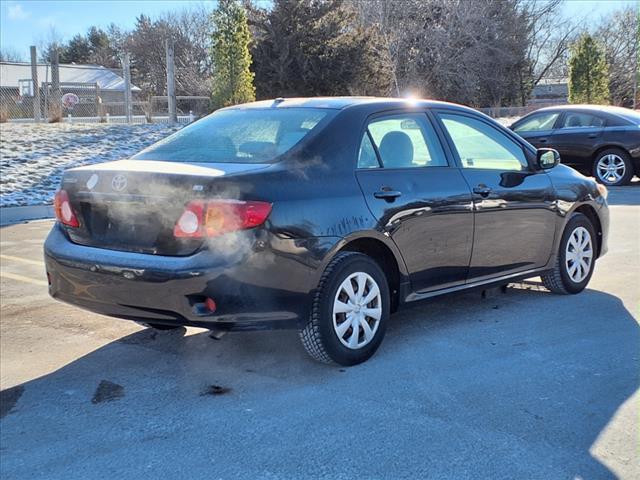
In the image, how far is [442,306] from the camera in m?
5.70

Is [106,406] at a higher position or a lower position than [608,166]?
lower

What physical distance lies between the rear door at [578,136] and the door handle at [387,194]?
9.83m

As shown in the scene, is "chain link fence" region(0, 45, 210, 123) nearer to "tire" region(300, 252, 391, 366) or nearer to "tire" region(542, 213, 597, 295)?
"tire" region(542, 213, 597, 295)

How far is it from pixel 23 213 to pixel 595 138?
33.0 feet

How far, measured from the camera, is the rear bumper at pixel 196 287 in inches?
146

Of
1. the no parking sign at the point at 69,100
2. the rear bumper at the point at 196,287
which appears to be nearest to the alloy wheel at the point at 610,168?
the rear bumper at the point at 196,287

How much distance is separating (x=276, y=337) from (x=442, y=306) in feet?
4.96

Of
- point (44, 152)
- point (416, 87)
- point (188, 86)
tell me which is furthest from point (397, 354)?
point (188, 86)

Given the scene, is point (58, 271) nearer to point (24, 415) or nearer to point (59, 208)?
point (59, 208)

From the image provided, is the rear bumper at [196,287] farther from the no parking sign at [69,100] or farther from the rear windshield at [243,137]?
the no parking sign at [69,100]

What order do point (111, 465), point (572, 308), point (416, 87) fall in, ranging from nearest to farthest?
point (111, 465) → point (572, 308) → point (416, 87)

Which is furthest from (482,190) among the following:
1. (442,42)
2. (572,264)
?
(442,42)

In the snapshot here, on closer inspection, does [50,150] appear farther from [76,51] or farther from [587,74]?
[76,51]

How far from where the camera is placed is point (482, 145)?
541cm
